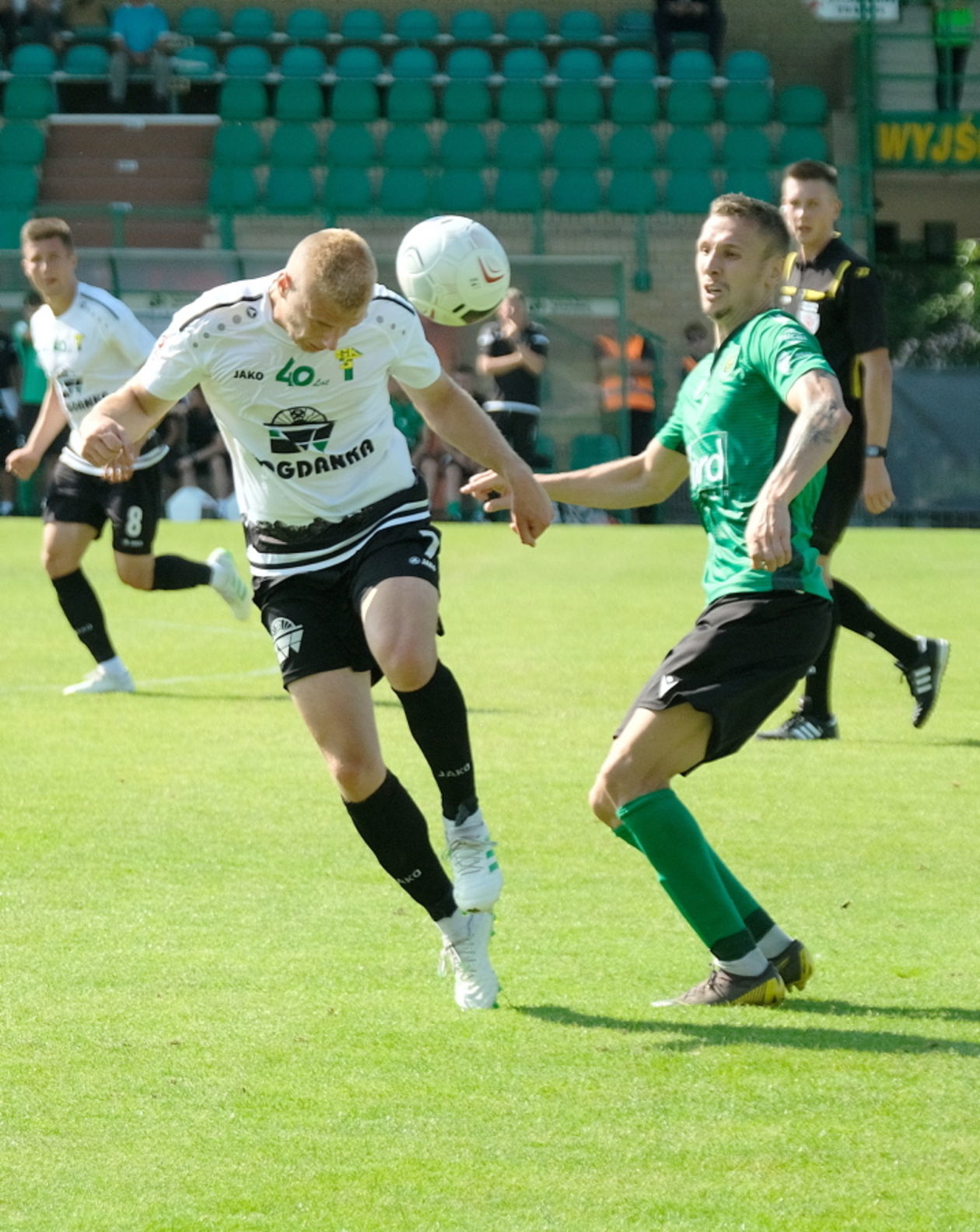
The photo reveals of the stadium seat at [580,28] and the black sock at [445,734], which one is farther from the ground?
the stadium seat at [580,28]

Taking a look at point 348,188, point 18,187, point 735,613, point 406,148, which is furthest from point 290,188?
point 735,613

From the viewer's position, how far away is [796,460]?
14.6 ft

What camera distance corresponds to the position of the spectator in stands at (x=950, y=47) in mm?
28297

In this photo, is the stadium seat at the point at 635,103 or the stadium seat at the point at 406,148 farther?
the stadium seat at the point at 635,103

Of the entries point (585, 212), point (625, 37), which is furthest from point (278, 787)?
point (625, 37)

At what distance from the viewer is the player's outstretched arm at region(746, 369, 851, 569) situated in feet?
14.2

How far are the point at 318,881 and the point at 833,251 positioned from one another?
12.8 ft

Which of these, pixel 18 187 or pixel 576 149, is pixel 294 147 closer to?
pixel 18 187

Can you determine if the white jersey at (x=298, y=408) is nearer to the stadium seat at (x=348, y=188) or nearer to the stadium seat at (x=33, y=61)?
the stadium seat at (x=348, y=188)

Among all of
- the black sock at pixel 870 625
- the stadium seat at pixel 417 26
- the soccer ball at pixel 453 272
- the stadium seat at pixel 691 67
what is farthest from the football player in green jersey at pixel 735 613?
the stadium seat at pixel 417 26

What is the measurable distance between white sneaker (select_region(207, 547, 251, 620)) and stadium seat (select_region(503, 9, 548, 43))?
20.2 meters

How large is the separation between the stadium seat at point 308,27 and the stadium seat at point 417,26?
1166mm

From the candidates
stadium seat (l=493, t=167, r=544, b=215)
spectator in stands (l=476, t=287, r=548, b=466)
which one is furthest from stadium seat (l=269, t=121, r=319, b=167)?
spectator in stands (l=476, t=287, r=548, b=466)

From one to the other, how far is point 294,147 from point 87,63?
3.93 m
